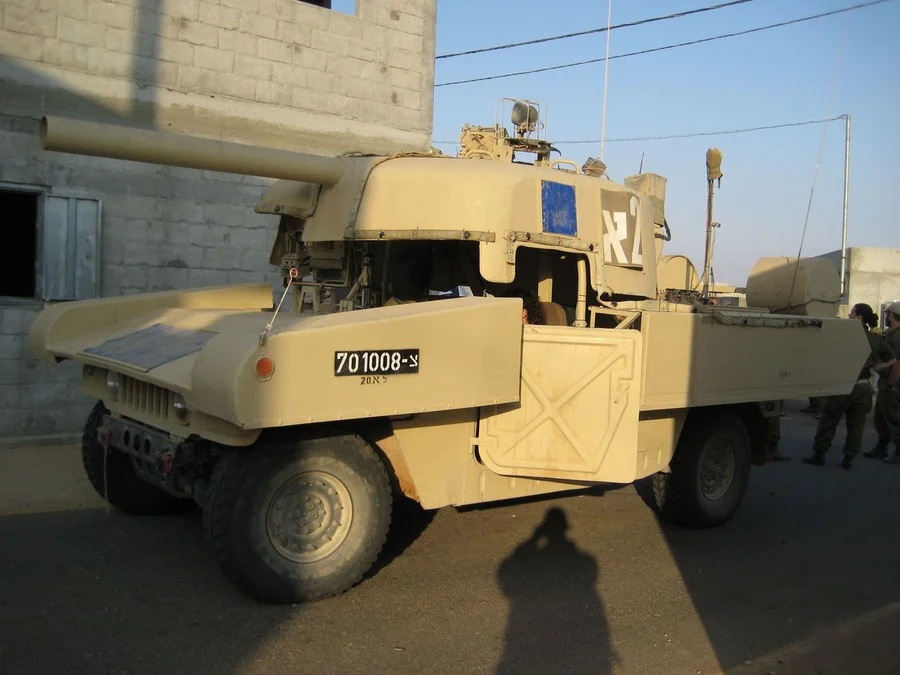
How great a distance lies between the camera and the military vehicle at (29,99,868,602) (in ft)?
13.5

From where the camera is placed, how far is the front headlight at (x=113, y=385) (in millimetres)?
4871

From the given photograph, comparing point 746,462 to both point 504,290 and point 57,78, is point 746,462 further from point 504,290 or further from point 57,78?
point 57,78

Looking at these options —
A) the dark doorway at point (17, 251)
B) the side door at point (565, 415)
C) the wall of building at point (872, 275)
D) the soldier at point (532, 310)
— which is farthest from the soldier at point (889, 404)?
Answer: the wall of building at point (872, 275)

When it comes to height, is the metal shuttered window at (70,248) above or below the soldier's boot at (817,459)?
above

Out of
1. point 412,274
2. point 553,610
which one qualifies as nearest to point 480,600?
point 553,610

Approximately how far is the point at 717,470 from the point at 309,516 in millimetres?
3339

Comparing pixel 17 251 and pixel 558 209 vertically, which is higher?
pixel 558 209

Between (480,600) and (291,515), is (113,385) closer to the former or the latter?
(291,515)

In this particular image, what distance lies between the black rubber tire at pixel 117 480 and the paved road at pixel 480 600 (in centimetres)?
18

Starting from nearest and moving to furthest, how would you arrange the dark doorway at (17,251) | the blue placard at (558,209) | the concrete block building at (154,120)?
the blue placard at (558,209) < the concrete block building at (154,120) < the dark doorway at (17,251)

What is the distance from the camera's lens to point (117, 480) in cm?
570

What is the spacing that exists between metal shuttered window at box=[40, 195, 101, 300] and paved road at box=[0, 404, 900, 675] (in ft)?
6.64

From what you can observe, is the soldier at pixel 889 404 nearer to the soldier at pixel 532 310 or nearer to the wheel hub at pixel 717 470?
the wheel hub at pixel 717 470

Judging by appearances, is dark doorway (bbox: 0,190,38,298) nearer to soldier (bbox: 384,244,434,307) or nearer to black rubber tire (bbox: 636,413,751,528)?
soldier (bbox: 384,244,434,307)
